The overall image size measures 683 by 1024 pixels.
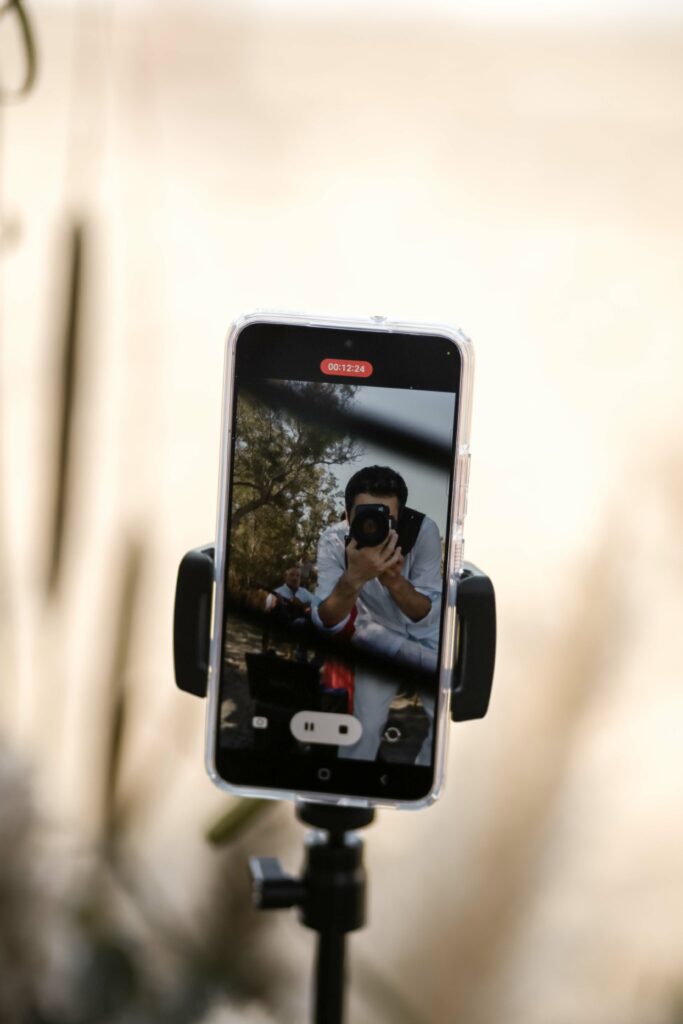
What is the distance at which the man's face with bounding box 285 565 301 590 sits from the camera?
0.43 m

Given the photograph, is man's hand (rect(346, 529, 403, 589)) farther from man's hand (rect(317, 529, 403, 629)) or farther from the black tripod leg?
the black tripod leg

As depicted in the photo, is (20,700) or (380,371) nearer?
(380,371)

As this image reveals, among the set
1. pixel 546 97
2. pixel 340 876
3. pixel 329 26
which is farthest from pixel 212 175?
pixel 340 876

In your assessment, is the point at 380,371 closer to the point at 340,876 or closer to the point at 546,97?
the point at 340,876

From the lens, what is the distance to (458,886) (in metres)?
0.78

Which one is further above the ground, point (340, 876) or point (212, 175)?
point (212, 175)

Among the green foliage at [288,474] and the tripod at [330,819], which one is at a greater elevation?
the green foliage at [288,474]

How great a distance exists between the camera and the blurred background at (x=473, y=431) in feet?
2.35

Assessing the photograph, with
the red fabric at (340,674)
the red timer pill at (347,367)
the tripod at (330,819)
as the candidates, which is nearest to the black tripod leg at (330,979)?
the tripod at (330,819)

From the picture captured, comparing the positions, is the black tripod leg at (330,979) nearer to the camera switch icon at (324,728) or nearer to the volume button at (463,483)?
the camera switch icon at (324,728)

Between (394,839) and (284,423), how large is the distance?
0.48m

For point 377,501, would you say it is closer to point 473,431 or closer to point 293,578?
point 293,578

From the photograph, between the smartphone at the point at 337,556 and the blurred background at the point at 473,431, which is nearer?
the smartphone at the point at 337,556

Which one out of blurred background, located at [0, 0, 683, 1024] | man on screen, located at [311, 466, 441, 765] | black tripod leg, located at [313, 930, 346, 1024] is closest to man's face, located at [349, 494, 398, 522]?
man on screen, located at [311, 466, 441, 765]
